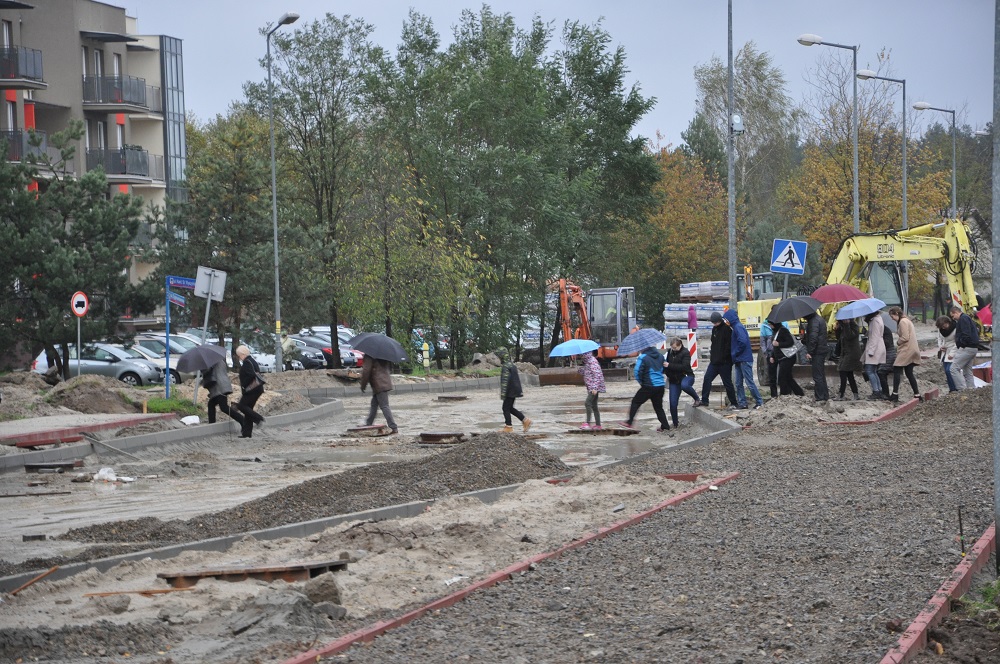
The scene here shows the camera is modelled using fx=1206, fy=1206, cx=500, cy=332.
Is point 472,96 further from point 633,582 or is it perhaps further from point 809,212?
point 633,582

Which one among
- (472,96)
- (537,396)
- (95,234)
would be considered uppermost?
(472,96)

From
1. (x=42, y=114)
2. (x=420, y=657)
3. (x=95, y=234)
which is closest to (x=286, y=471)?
(x=420, y=657)

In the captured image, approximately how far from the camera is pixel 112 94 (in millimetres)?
53219

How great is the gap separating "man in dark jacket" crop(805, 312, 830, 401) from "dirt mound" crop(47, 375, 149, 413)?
42.4ft

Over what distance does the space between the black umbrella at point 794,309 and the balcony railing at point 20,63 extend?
3464 cm

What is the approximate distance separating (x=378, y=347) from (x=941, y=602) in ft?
48.2

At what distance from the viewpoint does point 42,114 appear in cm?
5188

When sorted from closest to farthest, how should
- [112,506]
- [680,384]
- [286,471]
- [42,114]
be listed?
1. [112,506]
2. [286,471]
3. [680,384]
4. [42,114]

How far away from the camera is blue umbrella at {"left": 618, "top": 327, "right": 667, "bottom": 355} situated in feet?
61.6

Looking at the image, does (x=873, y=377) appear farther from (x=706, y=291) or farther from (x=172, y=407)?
(x=706, y=291)

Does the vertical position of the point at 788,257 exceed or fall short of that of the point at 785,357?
it exceeds it

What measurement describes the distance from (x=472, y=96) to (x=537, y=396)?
49.4ft

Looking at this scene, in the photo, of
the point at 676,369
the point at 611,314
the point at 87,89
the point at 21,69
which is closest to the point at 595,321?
the point at 611,314

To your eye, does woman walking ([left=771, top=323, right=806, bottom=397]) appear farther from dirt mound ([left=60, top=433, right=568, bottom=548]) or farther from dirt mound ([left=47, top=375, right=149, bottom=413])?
dirt mound ([left=47, top=375, right=149, bottom=413])
